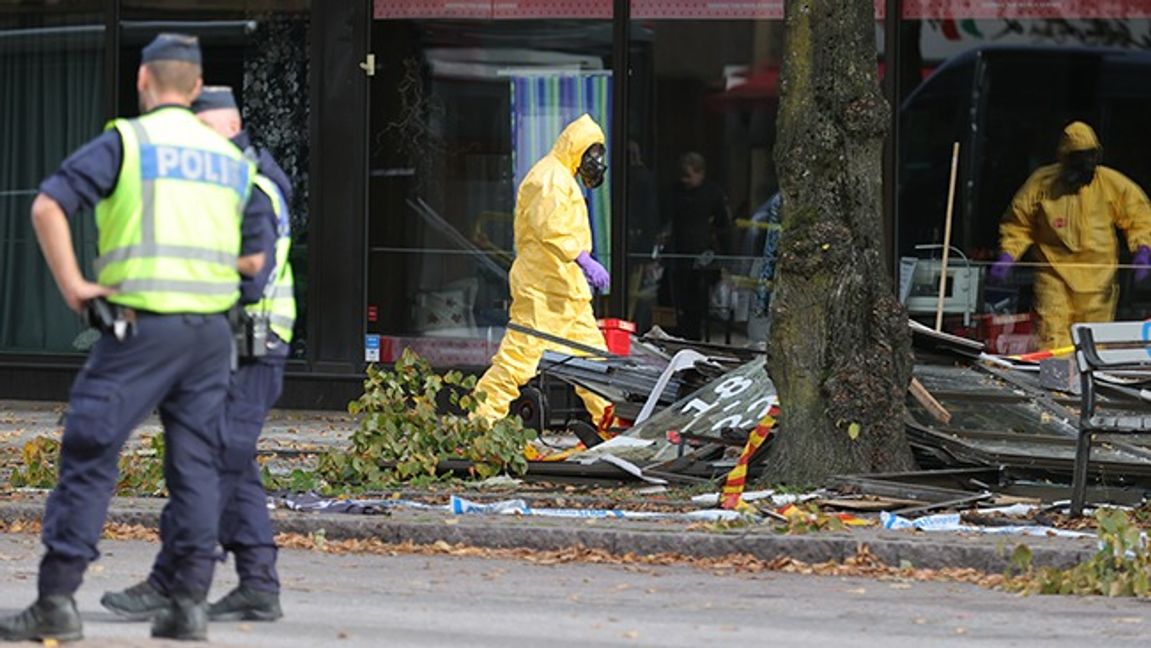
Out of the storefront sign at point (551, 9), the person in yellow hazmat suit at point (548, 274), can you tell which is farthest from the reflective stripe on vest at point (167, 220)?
the storefront sign at point (551, 9)

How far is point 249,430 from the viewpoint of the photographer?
7.93 metres

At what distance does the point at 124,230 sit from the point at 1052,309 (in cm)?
1019

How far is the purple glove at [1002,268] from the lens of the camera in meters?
16.5

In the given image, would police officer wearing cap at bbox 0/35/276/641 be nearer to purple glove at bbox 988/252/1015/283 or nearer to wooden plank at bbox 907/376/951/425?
wooden plank at bbox 907/376/951/425

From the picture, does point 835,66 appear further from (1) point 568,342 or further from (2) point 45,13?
(2) point 45,13

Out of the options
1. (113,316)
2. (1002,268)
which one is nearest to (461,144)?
(1002,268)

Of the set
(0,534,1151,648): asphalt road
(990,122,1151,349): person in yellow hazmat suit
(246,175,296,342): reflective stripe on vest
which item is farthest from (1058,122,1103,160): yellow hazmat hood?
(246,175,296,342): reflective stripe on vest

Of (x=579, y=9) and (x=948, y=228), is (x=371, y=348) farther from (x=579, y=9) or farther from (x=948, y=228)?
(x=948, y=228)

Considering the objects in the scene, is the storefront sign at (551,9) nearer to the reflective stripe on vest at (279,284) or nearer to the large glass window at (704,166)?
the large glass window at (704,166)

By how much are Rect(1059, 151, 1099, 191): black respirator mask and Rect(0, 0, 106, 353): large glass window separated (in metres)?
7.09

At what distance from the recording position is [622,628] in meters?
8.45

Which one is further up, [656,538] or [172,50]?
[172,50]

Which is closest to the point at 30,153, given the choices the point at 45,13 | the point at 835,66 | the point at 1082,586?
the point at 45,13

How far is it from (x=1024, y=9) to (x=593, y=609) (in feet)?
28.3
